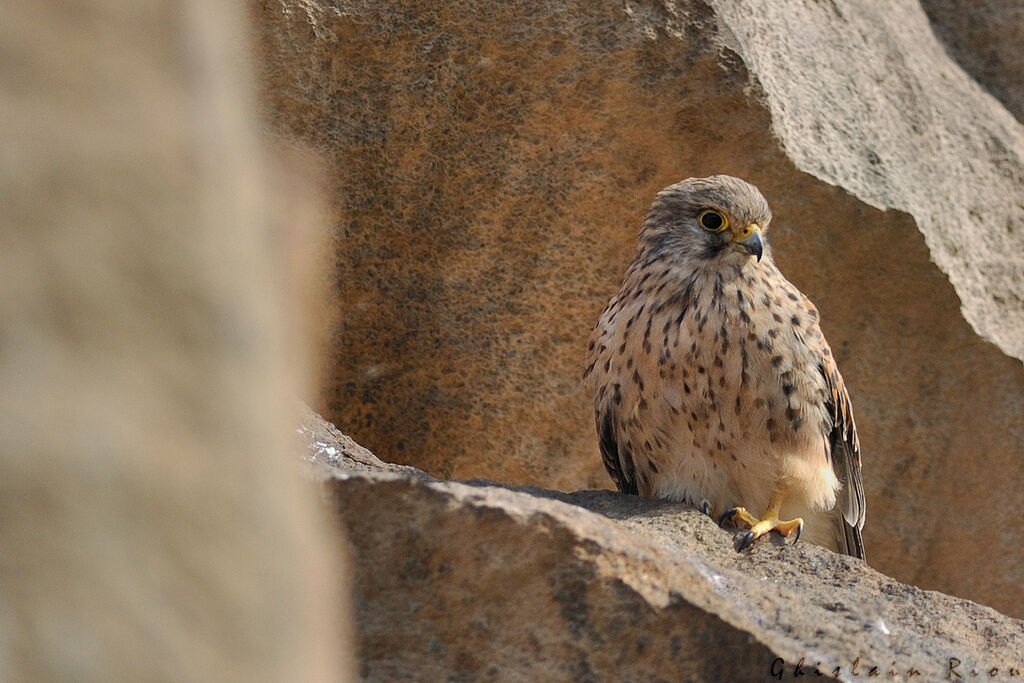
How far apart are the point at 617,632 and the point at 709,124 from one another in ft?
7.93

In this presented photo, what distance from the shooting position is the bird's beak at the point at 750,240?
3631 mm

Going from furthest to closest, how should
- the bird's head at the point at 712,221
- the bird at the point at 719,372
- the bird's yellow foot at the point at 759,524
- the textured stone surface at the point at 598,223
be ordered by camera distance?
the textured stone surface at the point at 598,223 → the bird's head at the point at 712,221 → the bird at the point at 719,372 → the bird's yellow foot at the point at 759,524

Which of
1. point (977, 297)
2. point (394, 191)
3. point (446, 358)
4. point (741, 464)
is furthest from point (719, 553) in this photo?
point (977, 297)

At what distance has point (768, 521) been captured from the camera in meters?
3.49

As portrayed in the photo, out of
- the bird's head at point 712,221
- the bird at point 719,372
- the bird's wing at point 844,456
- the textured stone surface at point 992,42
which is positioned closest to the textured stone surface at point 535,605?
the bird at point 719,372

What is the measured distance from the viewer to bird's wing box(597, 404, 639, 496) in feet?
12.7

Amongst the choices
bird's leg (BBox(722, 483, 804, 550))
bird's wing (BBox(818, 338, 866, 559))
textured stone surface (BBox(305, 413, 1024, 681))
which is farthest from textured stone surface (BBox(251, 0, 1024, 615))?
textured stone surface (BBox(305, 413, 1024, 681))

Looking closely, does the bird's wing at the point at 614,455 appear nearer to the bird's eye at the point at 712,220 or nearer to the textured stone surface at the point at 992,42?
the bird's eye at the point at 712,220

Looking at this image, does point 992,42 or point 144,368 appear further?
point 992,42

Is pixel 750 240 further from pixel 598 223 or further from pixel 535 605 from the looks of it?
pixel 535 605

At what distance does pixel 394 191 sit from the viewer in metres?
4.32

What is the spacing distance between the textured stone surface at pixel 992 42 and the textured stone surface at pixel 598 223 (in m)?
0.95

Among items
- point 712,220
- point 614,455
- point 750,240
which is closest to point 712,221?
point 712,220

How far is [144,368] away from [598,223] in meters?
3.74
